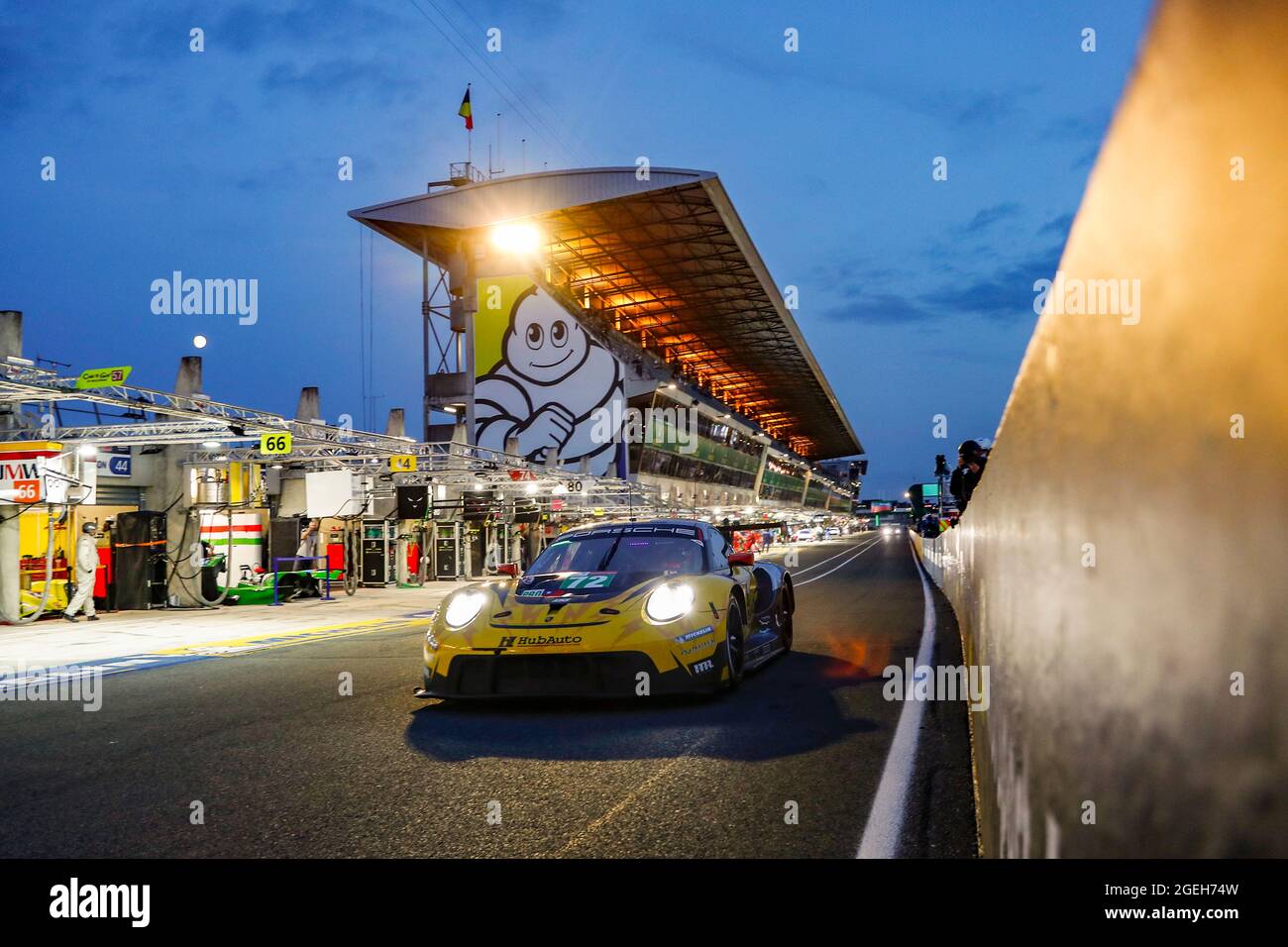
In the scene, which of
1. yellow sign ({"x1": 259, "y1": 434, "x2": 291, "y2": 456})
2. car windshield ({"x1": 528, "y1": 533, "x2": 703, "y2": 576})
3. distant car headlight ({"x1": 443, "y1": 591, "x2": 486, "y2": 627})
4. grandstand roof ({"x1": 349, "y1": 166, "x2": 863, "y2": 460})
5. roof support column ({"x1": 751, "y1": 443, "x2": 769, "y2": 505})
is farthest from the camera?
roof support column ({"x1": 751, "y1": 443, "x2": 769, "y2": 505})

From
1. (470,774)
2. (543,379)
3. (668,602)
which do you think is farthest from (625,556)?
(543,379)

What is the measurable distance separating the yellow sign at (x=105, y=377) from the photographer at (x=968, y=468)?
37.0 feet

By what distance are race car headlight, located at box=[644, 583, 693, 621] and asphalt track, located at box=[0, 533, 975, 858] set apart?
622 millimetres

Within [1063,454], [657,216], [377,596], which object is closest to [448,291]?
[657,216]

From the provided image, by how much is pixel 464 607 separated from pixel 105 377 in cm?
992

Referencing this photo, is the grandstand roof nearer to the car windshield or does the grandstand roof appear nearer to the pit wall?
the car windshield

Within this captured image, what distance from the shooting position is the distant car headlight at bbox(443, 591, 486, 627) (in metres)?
6.86

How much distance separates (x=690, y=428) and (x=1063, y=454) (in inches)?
2675

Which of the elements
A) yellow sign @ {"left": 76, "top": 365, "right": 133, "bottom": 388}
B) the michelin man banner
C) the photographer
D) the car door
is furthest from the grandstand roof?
the car door

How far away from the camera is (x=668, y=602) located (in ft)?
22.3

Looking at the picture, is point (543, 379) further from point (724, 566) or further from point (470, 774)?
point (470, 774)

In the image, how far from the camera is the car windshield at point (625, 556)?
794 cm

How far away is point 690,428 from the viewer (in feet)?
229

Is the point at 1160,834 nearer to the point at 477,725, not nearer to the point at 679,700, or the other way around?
the point at 477,725
